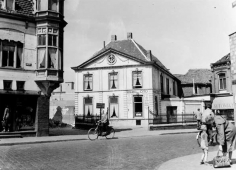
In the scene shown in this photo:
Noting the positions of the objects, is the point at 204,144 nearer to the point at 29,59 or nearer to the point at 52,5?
the point at 29,59

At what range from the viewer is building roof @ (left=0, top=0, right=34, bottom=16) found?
1812 cm

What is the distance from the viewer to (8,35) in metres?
17.4

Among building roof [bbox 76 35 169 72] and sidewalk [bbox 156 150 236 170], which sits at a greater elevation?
building roof [bbox 76 35 169 72]

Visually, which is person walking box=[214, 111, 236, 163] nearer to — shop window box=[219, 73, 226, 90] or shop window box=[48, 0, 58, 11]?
shop window box=[48, 0, 58, 11]

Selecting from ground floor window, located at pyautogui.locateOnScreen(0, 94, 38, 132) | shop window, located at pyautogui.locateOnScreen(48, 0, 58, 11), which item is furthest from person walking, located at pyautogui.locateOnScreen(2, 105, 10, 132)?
shop window, located at pyautogui.locateOnScreen(48, 0, 58, 11)

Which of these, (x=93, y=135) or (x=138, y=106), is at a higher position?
(x=138, y=106)

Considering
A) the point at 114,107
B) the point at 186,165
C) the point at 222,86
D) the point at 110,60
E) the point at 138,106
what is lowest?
the point at 186,165

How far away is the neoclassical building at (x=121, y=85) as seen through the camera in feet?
102

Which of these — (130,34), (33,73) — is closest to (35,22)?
(33,73)

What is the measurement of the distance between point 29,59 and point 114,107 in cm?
1580

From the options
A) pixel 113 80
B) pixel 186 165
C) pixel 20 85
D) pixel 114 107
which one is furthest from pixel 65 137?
pixel 113 80

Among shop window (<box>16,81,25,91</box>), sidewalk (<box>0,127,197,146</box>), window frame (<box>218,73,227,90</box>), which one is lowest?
sidewalk (<box>0,127,197,146</box>)

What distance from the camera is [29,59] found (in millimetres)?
18219

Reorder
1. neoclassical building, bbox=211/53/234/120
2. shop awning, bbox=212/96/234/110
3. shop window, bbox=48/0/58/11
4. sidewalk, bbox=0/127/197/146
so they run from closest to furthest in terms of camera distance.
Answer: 1. sidewalk, bbox=0/127/197/146
2. shop window, bbox=48/0/58/11
3. shop awning, bbox=212/96/234/110
4. neoclassical building, bbox=211/53/234/120
